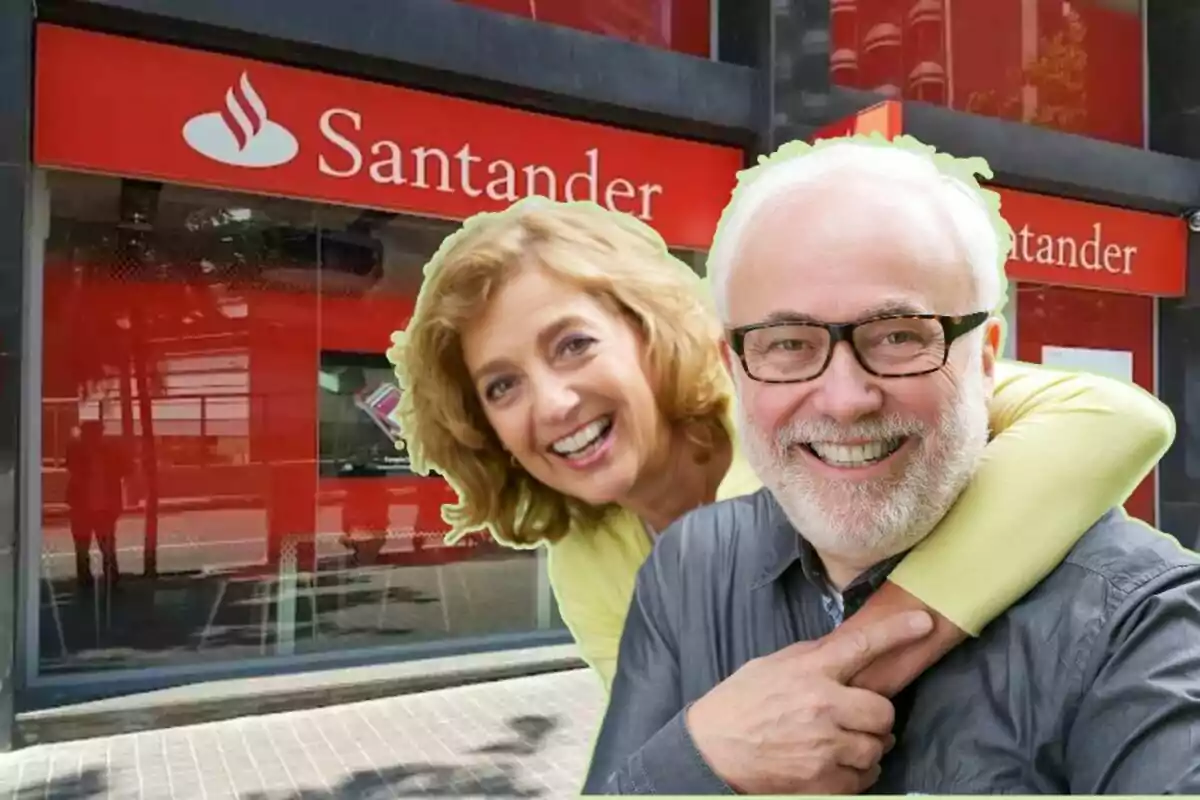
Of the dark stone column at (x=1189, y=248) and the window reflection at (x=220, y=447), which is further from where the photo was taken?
the window reflection at (x=220, y=447)

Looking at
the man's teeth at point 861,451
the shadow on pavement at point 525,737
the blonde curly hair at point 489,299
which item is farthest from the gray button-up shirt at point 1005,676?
the shadow on pavement at point 525,737

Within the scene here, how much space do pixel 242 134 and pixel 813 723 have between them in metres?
2.85

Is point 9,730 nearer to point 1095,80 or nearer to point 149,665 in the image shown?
point 149,665

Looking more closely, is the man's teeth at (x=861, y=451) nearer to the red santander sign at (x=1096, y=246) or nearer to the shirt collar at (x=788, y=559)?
the shirt collar at (x=788, y=559)

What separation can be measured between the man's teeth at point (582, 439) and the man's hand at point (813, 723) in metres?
0.40

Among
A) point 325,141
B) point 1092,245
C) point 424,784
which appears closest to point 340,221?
point 325,141

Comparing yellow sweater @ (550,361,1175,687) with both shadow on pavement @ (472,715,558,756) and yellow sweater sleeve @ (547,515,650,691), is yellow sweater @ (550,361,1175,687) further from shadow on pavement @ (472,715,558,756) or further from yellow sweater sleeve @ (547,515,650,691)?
shadow on pavement @ (472,715,558,756)

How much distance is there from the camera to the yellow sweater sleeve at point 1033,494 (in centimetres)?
85

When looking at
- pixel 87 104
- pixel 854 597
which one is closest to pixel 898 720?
pixel 854 597

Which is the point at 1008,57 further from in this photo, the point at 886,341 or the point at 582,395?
the point at 886,341

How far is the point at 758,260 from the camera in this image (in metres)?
0.90

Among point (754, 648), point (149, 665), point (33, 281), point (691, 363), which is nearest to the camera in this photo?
point (754, 648)

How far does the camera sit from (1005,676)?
84 cm

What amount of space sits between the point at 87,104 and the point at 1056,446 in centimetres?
318
